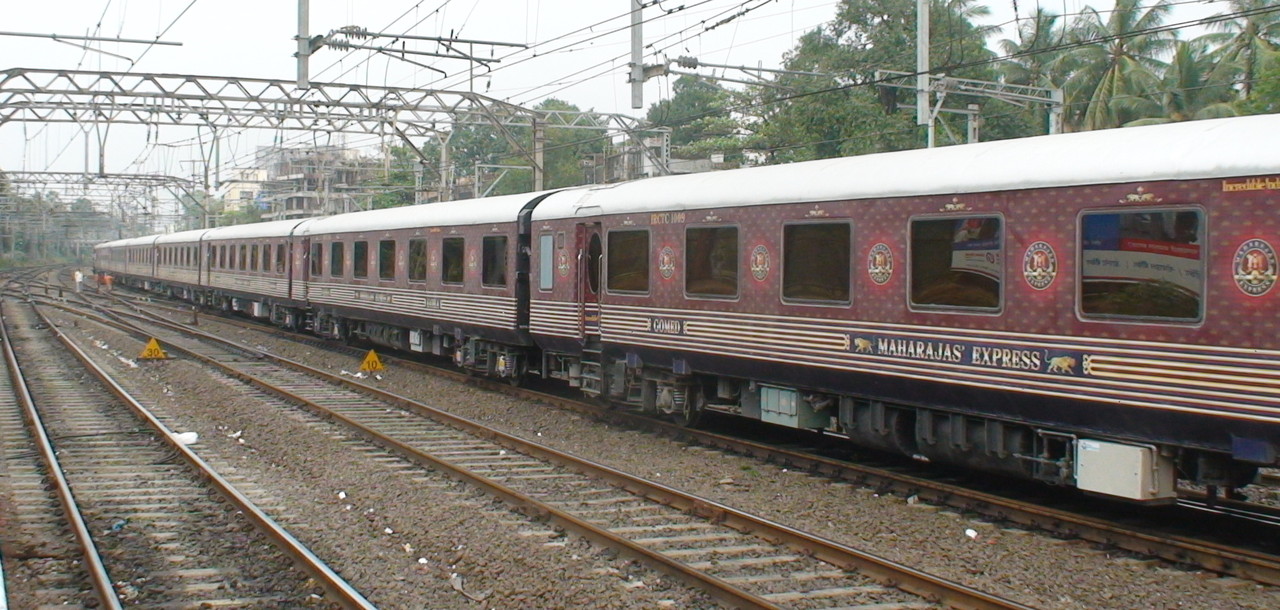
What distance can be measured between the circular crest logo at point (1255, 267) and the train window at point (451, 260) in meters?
13.1

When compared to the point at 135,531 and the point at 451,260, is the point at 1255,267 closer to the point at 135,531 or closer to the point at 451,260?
the point at 135,531

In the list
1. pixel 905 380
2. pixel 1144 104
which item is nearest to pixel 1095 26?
pixel 1144 104

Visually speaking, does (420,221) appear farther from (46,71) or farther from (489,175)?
(489,175)

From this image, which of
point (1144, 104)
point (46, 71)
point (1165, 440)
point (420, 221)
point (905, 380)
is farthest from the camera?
point (1144, 104)

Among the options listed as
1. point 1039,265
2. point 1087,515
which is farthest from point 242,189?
point 1087,515

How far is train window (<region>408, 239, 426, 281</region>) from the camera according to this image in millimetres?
20406

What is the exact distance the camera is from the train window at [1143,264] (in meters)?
7.68

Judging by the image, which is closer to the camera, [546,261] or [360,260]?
[546,261]

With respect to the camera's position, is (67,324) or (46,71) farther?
(67,324)

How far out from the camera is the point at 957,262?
30.9 ft

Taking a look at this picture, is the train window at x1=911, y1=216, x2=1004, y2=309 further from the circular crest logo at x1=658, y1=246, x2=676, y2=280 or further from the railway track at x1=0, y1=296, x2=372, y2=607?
the railway track at x1=0, y1=296, x2=372, y2=607

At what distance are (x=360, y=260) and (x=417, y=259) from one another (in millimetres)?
3437

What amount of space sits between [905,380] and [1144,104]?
107 feet

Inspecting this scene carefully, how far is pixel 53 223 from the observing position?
337ft
